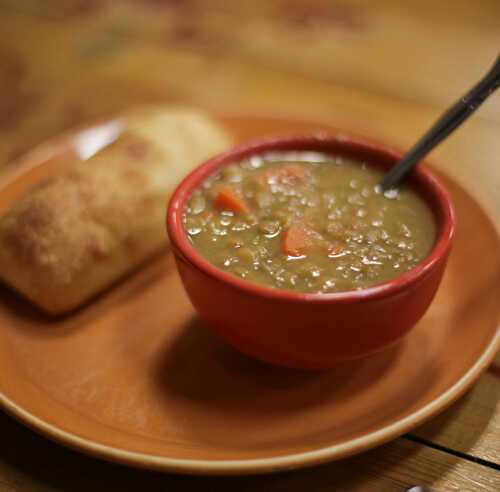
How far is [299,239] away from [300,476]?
1.74 feet

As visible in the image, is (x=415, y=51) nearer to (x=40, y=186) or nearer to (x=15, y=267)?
(x=40, y=186)

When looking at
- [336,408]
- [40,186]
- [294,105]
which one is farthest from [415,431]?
[294,105]

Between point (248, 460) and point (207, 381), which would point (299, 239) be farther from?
point (248, 460)

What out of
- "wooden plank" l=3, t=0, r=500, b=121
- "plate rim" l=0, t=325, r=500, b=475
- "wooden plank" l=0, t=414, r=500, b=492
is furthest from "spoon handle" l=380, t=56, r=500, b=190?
"wooden plank" l=3, t=0, r=500, b=121

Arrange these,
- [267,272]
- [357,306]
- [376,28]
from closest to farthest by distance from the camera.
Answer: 1. [357,306]
2. [267,272]
3. [376,28]

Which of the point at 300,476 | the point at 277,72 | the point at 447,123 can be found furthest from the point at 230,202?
the point at 277,72

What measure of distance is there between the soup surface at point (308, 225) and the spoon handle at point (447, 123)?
5 centimetres

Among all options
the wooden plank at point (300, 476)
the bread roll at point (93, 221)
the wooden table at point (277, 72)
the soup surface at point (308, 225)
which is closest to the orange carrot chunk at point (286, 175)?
the soup surface at point (308, 225)

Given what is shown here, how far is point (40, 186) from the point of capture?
77.2 inches

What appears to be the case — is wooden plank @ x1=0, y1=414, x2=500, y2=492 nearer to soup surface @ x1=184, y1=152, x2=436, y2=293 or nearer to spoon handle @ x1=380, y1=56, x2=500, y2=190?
soup surface @ x1=184, y1=152, x2=436, y2=293

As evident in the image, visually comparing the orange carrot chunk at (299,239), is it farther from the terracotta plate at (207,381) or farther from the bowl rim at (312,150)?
the terracotta plate at (207,381)

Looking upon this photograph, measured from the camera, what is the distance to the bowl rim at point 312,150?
137 cm

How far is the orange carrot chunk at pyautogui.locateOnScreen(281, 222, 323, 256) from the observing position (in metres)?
1.53

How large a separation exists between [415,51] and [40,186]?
210cm
